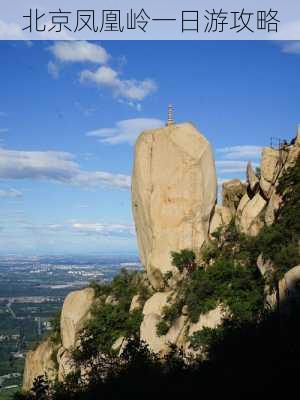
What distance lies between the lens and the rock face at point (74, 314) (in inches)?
1089

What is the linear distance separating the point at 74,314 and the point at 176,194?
8551mm

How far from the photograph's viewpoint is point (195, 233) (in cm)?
2633

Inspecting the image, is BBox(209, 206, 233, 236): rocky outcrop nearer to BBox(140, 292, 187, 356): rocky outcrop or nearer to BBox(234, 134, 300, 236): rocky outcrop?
BBox(234, 134, 300, 236): rocky outcrop

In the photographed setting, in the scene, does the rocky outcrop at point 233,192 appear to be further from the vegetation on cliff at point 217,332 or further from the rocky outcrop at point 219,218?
the vegetation on cliff at point 217,332

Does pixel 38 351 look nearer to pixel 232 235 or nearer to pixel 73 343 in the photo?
pixel 73 343

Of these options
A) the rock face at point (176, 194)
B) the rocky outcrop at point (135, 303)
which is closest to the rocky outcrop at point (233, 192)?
the rock face at point (176, 194)

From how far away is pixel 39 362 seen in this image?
29609 millimetres

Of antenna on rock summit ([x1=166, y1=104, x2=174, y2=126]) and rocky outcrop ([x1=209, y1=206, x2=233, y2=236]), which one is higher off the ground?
antenna on rock summit ([x1=166, y1=104, x2=174, y2=126])

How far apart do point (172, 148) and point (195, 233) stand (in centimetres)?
450

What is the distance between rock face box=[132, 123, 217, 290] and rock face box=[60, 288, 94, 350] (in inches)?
169

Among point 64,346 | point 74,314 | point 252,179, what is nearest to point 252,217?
point 252,179

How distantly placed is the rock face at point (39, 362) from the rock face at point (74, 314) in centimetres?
148

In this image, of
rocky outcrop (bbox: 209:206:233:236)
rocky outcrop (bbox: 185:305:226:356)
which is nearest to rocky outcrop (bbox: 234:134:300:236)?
rocky outcrop (bbox: 209:206:233:236)

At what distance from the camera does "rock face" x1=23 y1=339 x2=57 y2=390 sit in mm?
28953
